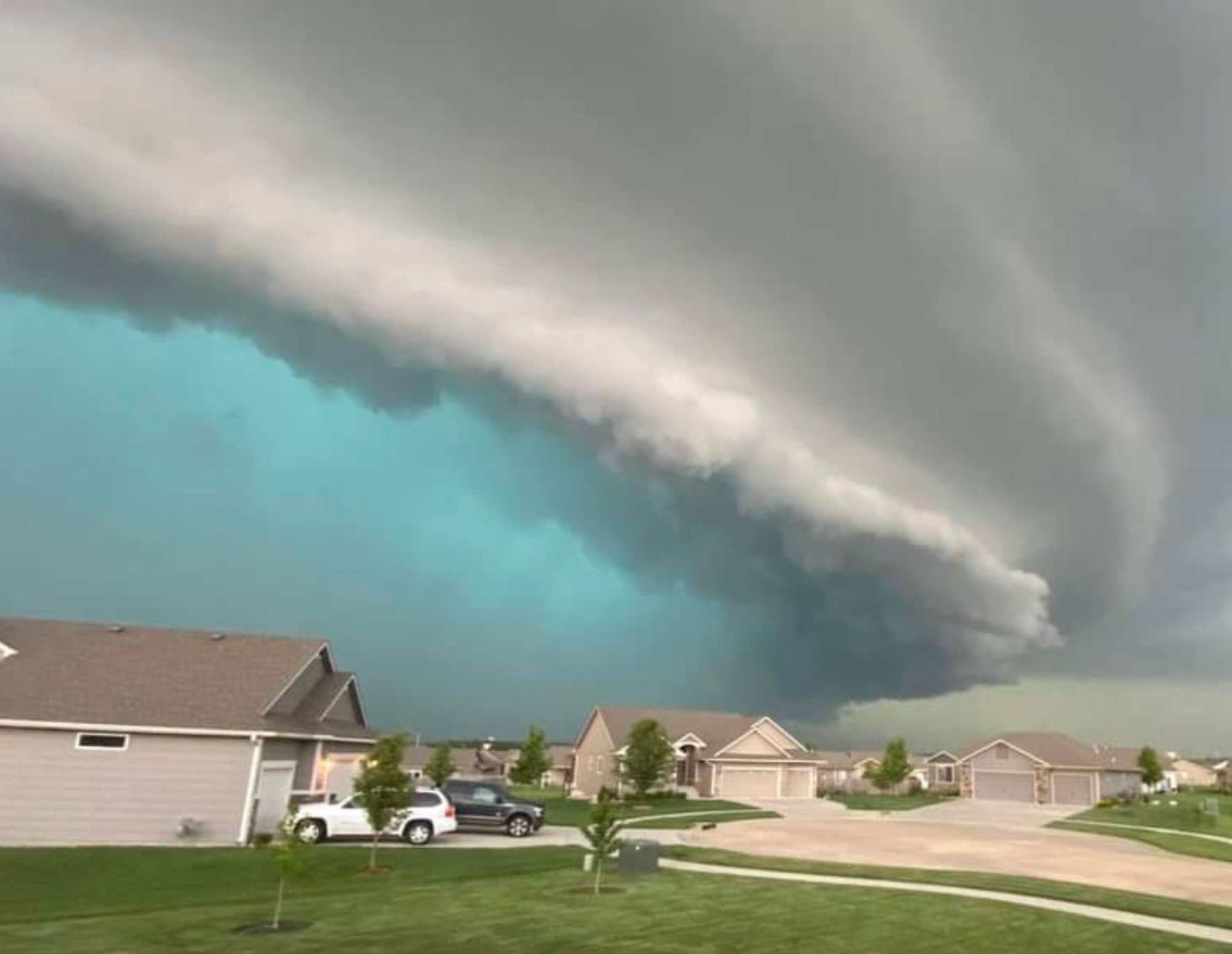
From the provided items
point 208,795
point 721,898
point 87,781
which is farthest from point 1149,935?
Answer: point 87,781

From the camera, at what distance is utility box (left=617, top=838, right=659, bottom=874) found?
2202 centimetres

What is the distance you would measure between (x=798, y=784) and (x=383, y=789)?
55292mm

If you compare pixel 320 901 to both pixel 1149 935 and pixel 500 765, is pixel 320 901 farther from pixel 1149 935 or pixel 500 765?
pixel 500 765

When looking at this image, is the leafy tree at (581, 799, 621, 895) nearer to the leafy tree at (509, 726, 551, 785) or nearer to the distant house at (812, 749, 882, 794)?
the leafy tree at (509, 726, 551, 785)

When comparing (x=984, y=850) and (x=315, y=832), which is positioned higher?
(x=984, y=850)

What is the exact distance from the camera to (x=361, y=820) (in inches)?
1080

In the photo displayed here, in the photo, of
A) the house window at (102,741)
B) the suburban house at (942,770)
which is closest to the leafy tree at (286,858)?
the house window at (102,741)

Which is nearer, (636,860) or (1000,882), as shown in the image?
(1000,882)

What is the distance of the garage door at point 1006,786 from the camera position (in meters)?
77.4

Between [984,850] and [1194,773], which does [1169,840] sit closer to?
[984,850]

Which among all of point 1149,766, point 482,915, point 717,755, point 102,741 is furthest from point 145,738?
point 1149,766

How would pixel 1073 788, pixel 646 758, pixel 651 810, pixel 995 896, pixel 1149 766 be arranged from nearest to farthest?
pixel 995 896 → pixel 651 810 → pixel 646 758 → pixel 1073 788 → pixel 1149 766

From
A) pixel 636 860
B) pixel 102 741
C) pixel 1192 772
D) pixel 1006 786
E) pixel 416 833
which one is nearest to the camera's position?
pixel 636 860

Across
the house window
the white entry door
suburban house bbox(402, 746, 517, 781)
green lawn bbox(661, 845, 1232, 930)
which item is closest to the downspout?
the white entry door
